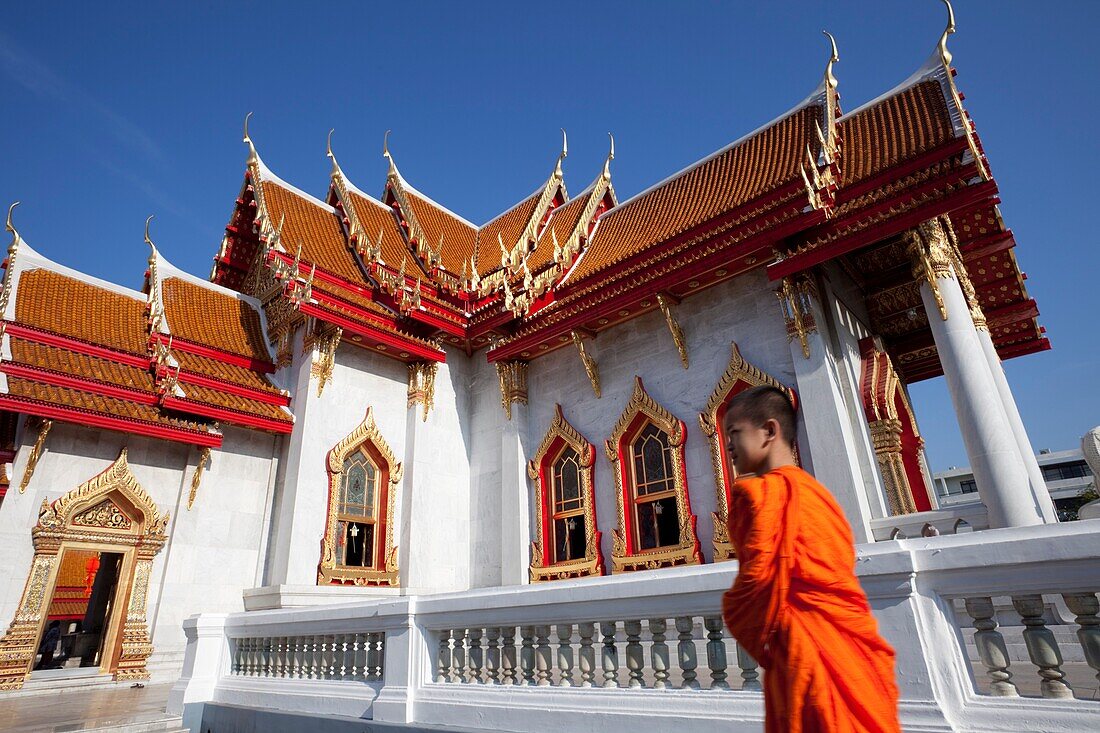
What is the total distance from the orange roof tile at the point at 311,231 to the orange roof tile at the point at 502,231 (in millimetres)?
2924

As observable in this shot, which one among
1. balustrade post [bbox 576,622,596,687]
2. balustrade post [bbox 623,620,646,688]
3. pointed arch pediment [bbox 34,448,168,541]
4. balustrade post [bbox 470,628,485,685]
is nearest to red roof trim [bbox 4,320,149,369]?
pointed arch pediment [bbox 34,448,168,541]

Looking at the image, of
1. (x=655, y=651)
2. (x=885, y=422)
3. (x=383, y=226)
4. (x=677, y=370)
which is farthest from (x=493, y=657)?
(x=383, y=226)

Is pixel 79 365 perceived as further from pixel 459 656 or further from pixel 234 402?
pixel 459 656

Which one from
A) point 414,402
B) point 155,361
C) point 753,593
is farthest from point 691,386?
point 155,361

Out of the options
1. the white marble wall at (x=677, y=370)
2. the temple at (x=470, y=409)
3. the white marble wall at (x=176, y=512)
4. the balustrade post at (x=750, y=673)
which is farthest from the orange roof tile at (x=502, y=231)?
the balustrade post at (x=750, y=673)

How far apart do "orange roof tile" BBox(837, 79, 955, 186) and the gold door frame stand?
32.6 ft

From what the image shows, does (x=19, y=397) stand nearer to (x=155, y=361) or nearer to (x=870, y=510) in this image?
(x=155, y=361)

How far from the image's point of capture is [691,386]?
27.6 feet

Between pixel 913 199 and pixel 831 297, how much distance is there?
1.54m

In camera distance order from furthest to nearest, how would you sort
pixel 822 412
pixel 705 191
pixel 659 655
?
1. pixel 705 191
2. pixel 822 412
3. pixel 659 655

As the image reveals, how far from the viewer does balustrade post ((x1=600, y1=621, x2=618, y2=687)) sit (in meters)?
3.17

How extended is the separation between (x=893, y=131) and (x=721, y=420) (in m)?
4.51

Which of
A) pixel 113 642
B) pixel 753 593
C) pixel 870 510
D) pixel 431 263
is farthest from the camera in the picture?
pixel 431 263

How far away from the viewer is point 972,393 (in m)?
6.07
